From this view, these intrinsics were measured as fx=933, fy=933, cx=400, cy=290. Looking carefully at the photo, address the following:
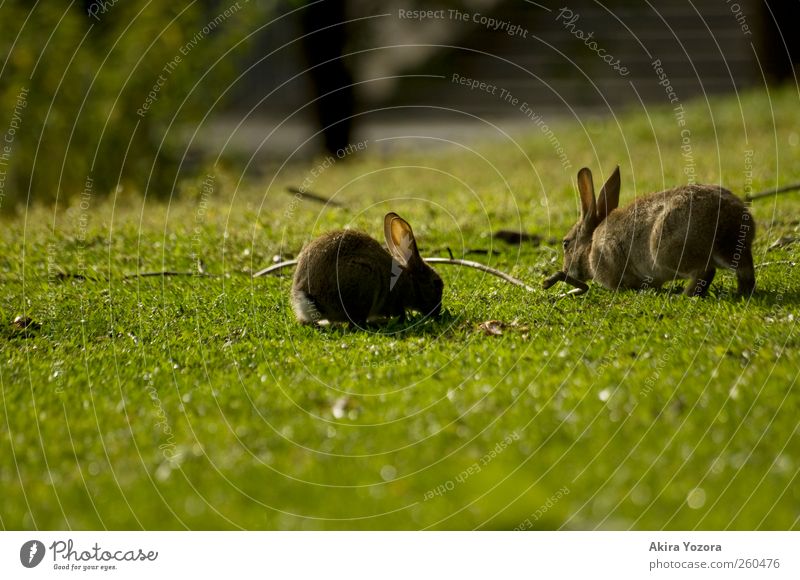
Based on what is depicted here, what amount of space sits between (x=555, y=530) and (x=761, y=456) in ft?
4.52

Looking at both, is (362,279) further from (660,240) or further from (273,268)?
(660,240)

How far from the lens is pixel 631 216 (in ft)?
30.0

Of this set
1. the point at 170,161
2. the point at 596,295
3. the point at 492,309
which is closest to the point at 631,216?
the point at 596,295

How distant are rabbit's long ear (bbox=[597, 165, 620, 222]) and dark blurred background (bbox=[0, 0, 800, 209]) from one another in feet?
14.4

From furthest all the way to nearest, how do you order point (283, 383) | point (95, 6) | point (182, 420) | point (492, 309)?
point (95, 6) → point (492, 309) → point (283, 383) → point (182, 420)

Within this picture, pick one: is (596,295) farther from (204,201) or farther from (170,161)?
(170,161)

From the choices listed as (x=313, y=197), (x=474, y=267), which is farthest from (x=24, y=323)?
(x=474, y=267)

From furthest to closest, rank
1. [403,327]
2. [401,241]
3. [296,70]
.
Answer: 1. [296,70]
2. [401,241]
3. [403,327]

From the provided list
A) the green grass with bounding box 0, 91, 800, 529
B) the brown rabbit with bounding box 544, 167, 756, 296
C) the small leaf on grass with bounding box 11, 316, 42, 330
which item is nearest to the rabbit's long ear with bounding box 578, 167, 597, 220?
the brown rabbit with bounding box 544, 167, 756, 296

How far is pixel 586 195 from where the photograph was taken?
9.68 m

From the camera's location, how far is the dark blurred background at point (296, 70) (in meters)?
20.9

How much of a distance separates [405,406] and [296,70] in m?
31.0

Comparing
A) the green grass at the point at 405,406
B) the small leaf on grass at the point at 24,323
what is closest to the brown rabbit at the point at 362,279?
the green grass at the point at 405,406

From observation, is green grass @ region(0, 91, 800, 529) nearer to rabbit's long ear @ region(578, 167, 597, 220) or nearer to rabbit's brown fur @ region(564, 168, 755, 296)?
rabbit's brown fur @ region(564, 168, 755, 296)
